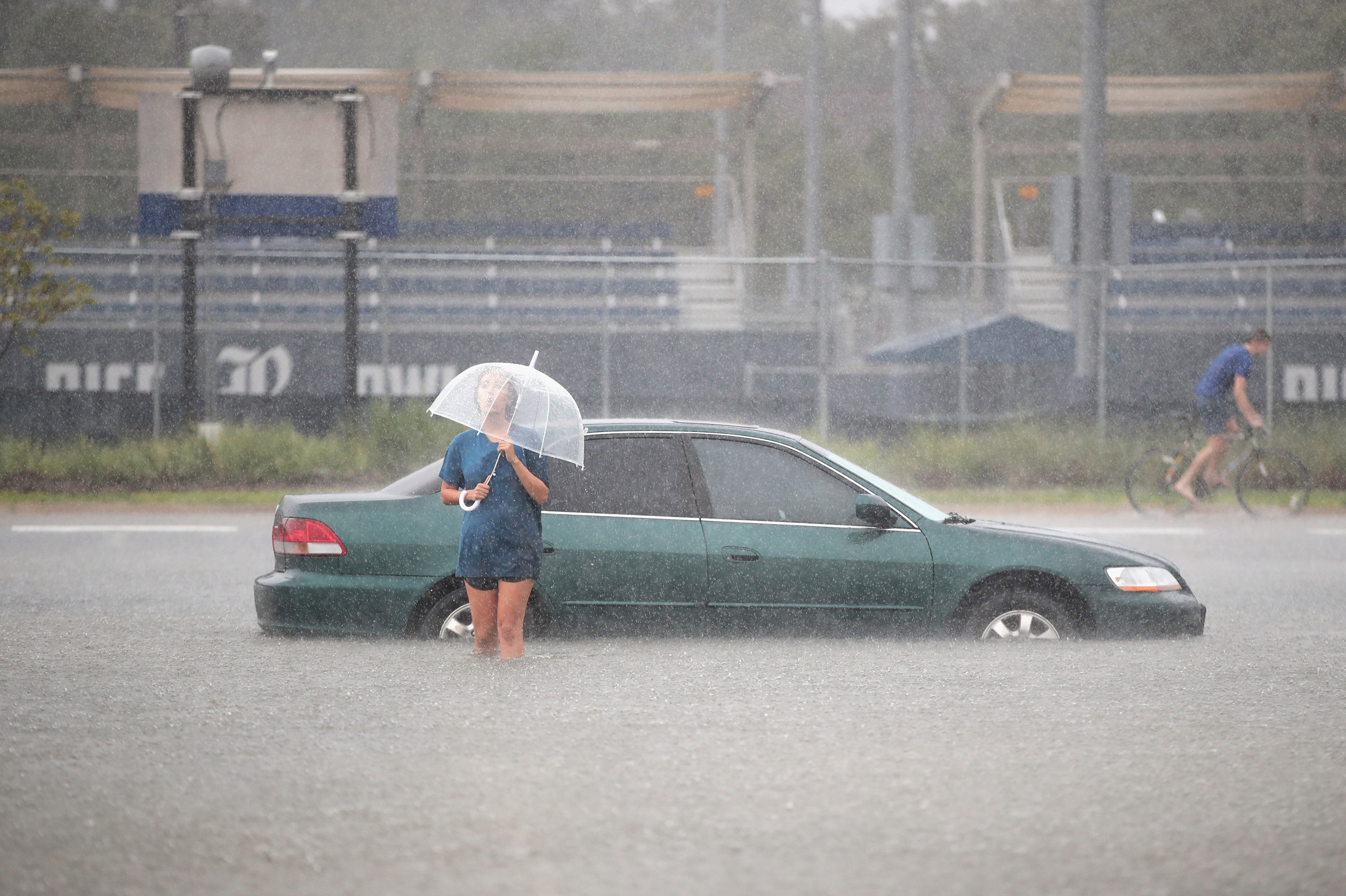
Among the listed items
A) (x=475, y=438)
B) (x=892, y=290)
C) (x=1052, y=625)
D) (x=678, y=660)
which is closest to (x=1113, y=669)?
(x=1052, y=625)

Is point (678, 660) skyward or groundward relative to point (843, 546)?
groundward

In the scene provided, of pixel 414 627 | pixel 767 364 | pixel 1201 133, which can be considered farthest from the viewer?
pixel 1201 133

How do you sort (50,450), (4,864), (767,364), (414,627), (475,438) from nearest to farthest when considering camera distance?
(4,864)
(475,438)
(414,627)
(50,450)
(767,364)

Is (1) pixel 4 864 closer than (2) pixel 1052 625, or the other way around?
(1) pixel 4 864

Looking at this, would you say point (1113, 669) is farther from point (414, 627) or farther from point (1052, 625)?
point (414, 627)

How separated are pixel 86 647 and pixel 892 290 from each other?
57.8ft

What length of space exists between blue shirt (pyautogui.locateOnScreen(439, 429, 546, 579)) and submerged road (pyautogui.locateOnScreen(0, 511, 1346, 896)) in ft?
1.64

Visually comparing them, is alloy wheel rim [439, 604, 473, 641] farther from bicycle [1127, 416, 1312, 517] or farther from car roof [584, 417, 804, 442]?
bicycle [1127, 416, 1312, 517]

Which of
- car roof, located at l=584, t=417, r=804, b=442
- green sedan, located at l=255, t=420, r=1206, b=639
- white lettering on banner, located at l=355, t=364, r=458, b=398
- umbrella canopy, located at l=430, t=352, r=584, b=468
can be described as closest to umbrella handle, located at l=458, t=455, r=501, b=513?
umbrella canopy, located at l=430, t=352, r=584, b=468

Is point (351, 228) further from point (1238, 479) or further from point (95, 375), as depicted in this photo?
point (1238, 479)

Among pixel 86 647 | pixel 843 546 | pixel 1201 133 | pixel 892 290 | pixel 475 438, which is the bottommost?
pixel 86 647

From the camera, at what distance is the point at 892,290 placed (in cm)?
2462

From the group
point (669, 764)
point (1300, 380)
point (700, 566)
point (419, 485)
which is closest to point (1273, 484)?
point (1300, 380)

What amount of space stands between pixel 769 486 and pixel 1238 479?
31.6ft
